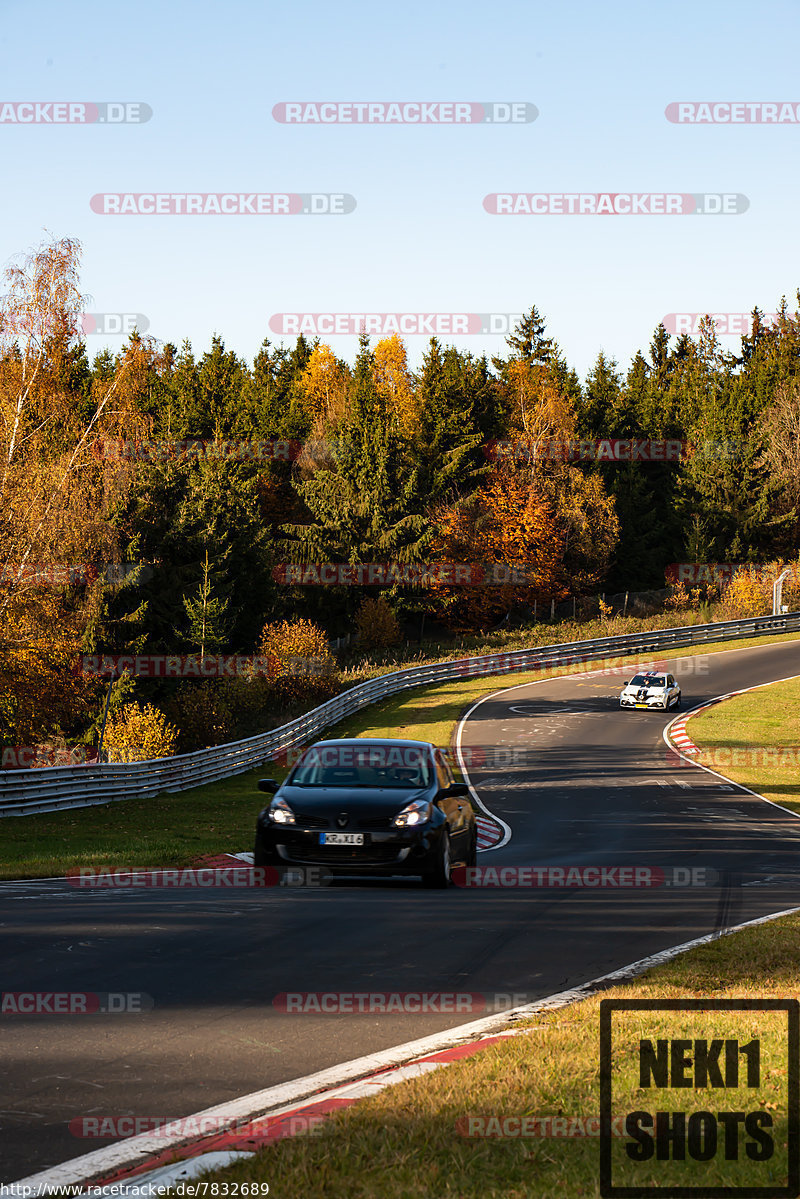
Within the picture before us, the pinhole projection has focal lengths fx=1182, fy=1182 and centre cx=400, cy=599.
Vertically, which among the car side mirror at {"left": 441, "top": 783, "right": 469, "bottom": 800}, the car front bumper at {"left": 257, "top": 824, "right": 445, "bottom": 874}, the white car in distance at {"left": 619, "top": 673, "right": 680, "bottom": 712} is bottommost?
the white car in distance at {"left": 619, "top": 673, "right": 680, "bottom": 712}

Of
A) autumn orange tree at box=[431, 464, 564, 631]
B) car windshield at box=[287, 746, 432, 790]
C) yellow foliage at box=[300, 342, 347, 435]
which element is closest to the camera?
car windshield at box=[287, 746, 432, 790]

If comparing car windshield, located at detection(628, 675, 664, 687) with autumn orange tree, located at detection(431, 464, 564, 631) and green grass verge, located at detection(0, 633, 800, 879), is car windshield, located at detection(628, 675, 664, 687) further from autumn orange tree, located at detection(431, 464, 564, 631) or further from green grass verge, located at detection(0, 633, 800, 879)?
autumn orange tree, located at detection(431, 464, 564, 631)

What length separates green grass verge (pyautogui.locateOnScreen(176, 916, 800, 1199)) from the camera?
4.24 metres

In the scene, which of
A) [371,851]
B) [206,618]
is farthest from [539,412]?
[371,851]

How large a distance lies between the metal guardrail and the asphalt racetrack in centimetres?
1160

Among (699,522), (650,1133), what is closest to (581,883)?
(650,1133)

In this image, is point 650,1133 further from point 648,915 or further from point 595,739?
point 595,739

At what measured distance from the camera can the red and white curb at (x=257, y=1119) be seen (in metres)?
4.46

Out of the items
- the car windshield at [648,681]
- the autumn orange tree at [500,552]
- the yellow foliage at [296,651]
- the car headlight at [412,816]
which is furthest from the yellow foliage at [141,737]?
the autumn orange tree at [500,552]

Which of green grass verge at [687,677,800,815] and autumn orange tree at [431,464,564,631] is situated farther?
autumn orange tree at [431,464,564,631]

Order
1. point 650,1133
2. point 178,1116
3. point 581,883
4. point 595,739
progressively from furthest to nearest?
point 595,739 → point 581,883 → point 178,1116 → point 650,1133

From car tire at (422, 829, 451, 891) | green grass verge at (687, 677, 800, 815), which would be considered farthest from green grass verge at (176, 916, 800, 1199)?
green grass verge at (687, 677, 800, 815)

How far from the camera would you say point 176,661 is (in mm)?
49812

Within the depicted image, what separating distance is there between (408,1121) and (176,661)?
45.9 meters
